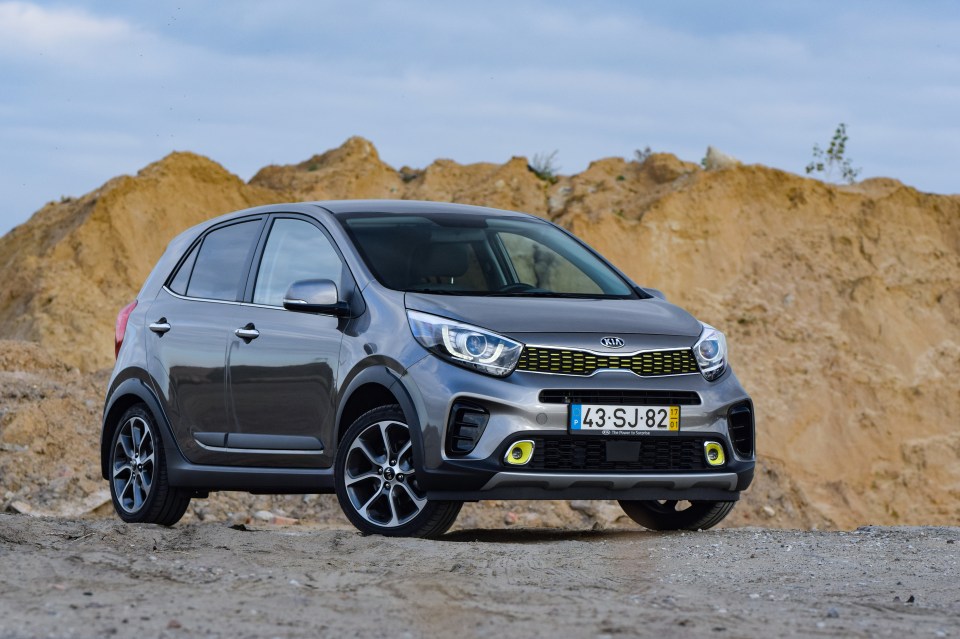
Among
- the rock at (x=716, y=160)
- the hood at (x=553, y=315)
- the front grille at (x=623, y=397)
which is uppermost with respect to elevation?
the rock at (x=716, y=160)

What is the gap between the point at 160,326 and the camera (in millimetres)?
9000

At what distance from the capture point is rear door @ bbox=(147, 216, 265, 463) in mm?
8453

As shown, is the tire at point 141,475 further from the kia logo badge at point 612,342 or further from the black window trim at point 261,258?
the kia logo badge at point 612,342

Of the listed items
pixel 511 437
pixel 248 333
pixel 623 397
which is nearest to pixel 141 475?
pixel 248 333

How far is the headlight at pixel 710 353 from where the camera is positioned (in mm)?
7723

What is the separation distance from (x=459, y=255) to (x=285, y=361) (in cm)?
114

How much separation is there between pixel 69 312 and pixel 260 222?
43.4ft

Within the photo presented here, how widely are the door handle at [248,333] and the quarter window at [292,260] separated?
165mm

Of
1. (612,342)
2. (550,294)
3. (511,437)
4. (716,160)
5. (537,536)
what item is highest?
(716,160)

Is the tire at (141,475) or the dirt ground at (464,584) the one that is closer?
the dirt ground at (464,584)

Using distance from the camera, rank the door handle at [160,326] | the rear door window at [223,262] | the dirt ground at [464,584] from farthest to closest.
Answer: the door handle at [160,326]
the rear door window at [223,262]
the dirt ground at [464,584]

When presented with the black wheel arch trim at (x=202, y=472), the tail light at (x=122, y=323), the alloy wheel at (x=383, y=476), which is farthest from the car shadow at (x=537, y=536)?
the tail light at (x=122, y=323)

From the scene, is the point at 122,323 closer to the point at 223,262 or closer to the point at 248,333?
the point at 223,262

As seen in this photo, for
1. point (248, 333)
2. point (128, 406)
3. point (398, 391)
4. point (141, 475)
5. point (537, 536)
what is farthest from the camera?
point (128, 406)
